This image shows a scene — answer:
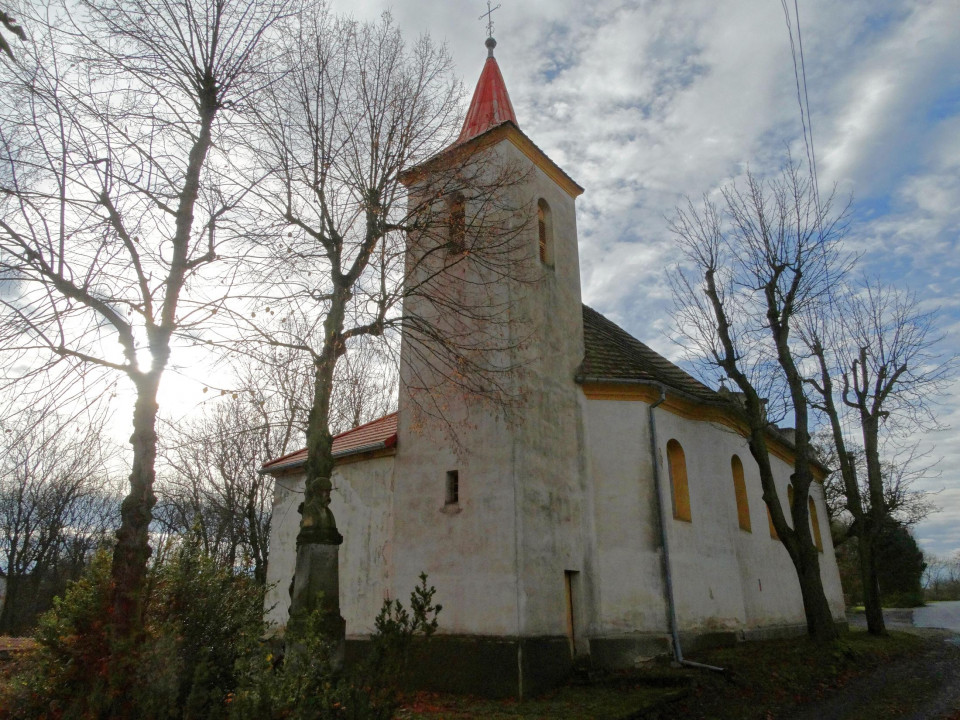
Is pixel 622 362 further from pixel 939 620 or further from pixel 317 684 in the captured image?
pixel 939 620

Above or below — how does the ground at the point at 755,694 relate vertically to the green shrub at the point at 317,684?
below

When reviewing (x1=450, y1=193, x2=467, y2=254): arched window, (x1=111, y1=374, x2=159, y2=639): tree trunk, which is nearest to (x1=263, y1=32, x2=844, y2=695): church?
(x1=450, y1=193, x2=467, y2=254): arched window

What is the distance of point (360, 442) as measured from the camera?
47.1 ft

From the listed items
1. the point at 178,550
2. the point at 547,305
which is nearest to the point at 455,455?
the point at 547,305

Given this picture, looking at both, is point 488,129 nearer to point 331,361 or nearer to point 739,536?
point 331,361

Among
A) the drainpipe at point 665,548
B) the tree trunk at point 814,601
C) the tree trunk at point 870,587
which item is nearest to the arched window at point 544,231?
the drainpipe at point 665,548

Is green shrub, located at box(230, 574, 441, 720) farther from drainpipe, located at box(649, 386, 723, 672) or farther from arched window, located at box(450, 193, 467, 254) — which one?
drainpipe, located at box(649, 386, 723, 672)

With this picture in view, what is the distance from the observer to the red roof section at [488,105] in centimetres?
1538

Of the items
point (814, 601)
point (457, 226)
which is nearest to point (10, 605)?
point (457, 226)

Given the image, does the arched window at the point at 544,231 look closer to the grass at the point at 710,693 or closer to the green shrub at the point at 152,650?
the grass at the point at 710,693

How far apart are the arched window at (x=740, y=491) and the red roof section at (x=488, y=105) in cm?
1009

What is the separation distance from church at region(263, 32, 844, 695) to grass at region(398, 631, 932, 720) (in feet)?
2.09

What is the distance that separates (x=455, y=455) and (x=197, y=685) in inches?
291

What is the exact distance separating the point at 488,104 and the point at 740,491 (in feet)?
38.3
